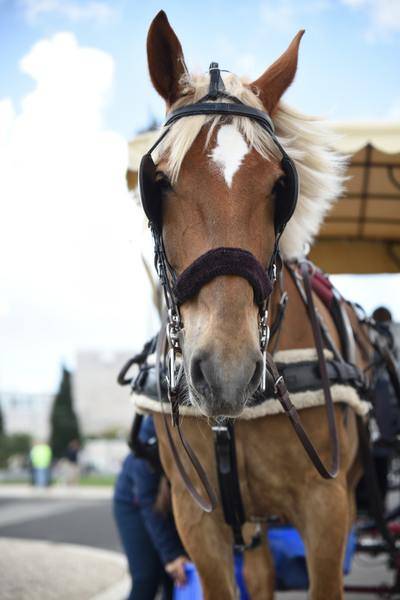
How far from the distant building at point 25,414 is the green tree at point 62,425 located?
17.4m

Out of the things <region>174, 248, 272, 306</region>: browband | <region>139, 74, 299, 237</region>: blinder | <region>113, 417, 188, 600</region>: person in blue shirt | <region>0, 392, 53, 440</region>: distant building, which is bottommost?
<region>0, 392, 53, 440</region>: distant building

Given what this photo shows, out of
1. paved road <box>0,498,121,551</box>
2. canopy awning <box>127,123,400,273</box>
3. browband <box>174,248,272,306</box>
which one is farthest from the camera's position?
paved road <box>0,498,121,551</box>

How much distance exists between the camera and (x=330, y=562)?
2771 mm

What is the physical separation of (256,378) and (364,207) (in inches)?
149

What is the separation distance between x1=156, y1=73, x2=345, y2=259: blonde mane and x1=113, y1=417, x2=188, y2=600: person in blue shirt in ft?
5.63

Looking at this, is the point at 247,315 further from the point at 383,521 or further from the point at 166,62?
the point at 383,521

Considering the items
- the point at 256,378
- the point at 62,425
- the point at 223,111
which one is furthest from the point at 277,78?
the point at 62,425

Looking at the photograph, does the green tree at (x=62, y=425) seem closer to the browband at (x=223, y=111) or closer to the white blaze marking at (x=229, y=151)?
the browband at (x=223, y=111)

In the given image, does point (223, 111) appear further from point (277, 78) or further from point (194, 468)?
point (194, 468)

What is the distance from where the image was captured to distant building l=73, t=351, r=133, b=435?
68562 millimetres

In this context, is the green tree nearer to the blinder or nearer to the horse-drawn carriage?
the horse-drawn carriage

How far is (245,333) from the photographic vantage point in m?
2.07

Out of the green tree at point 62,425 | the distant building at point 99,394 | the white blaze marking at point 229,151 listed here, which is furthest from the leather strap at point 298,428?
the distant building at point 99,394

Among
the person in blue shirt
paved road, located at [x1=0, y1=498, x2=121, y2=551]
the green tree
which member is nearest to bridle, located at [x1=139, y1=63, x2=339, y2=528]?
the person in blue shirt
